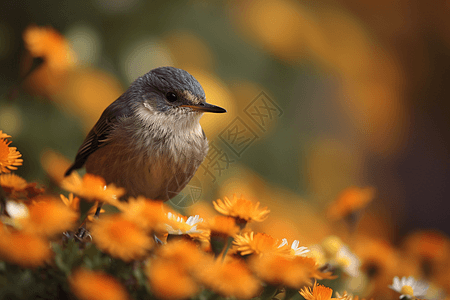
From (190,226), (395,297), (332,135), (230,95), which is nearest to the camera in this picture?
(190,226)

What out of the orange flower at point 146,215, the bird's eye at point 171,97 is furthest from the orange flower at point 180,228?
the bird's eye at point 171,97

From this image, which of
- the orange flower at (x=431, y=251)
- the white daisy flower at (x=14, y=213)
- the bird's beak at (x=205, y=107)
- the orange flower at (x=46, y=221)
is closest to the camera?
the orange flower at (x=46, y=221)

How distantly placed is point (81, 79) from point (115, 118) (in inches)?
34.0

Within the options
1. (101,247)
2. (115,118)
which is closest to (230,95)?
(115,118)

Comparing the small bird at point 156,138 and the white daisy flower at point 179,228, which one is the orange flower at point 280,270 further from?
the small bird at point 156,138

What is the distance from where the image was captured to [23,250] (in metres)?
0.72

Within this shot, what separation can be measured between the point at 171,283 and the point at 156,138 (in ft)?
3.53

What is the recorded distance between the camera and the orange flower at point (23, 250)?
0.72 metres

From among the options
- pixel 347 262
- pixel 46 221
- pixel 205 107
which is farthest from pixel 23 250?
pixel 347 262

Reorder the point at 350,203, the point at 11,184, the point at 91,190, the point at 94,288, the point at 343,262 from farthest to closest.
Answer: the point at 350,203 < the point at 343,262 < the point at 11,184 < the point at 91,190 < the point at 94,288

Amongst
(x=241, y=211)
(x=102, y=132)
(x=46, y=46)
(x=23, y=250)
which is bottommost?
(x=23, y=250)

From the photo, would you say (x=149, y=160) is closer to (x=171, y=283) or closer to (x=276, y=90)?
(x=171, y=283)

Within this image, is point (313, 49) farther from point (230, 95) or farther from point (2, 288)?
point (2, 288)

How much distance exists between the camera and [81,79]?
2.52 m
